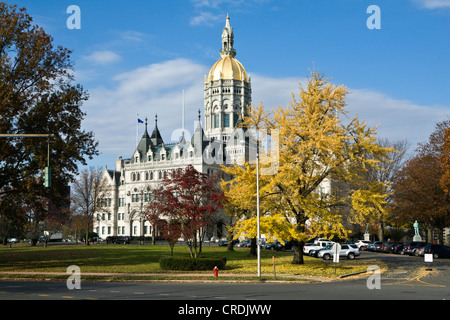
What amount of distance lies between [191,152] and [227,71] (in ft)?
103

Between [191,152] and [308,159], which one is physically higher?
[191,152]

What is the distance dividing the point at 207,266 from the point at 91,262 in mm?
11976

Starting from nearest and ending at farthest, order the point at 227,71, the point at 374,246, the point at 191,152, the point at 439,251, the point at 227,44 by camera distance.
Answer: the point at 439,251, the point at 374,246, the point at 191,152, the point at 227,71, the point at 227,44

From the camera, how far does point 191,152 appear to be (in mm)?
115688

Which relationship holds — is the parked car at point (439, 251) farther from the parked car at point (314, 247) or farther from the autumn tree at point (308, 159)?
the autumn tree at point (308, 159)

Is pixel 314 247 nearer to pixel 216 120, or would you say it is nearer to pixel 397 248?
pixel 397 248

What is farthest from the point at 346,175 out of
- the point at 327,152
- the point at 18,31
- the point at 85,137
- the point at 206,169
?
the point at 206,169

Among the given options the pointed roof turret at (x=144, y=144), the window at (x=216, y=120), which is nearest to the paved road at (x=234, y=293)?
the pointed roof turret at (x=144, y=144)

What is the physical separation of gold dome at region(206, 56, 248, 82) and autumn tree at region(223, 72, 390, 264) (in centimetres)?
9872

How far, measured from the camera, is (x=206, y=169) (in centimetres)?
11356

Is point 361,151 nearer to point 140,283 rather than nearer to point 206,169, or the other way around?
point 140,283

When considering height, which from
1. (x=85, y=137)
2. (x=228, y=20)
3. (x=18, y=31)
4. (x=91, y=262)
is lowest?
(x=91, y=262)

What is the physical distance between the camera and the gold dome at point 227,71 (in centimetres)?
13550

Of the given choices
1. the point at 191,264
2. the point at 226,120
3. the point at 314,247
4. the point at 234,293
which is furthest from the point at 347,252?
the point at 226,120
